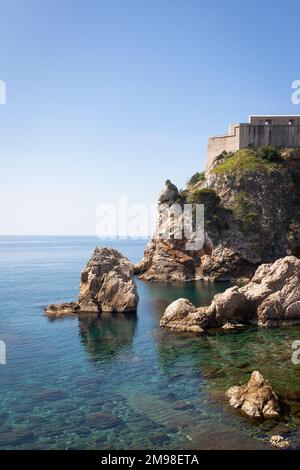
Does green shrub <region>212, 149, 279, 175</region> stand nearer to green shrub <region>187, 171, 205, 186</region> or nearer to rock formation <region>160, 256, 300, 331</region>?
green shrub <region>187, 171, 205, 186</region>

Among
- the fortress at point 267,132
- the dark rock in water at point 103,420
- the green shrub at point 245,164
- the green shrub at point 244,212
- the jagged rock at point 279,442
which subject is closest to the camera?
the jagged rock at point 279,442

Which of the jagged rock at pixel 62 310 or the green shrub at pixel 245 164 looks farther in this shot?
the green shrub at pixel 245 164

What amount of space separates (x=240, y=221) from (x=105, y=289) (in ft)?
110

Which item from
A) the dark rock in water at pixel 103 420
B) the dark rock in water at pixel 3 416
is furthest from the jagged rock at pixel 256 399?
the dark rock in water at pixel 3 416

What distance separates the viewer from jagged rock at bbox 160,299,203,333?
131ft

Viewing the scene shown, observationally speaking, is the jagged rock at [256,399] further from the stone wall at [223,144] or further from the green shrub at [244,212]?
the stone wall at [223,144]

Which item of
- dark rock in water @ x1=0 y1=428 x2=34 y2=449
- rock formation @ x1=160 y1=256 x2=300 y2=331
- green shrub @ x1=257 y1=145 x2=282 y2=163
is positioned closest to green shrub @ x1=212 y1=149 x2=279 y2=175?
green shrub @ x1=257 y1=145 x2=282 y2=163

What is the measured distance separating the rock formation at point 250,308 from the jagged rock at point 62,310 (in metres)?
11.3

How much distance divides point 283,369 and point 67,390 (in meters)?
13.7

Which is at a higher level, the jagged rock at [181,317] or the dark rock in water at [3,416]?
the jagged rock at [181,317]

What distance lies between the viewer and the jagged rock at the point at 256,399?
22219mm

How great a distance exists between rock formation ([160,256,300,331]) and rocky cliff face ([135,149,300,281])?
2794 centimetres

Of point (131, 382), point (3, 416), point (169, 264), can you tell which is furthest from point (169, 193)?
point (3, 416)
